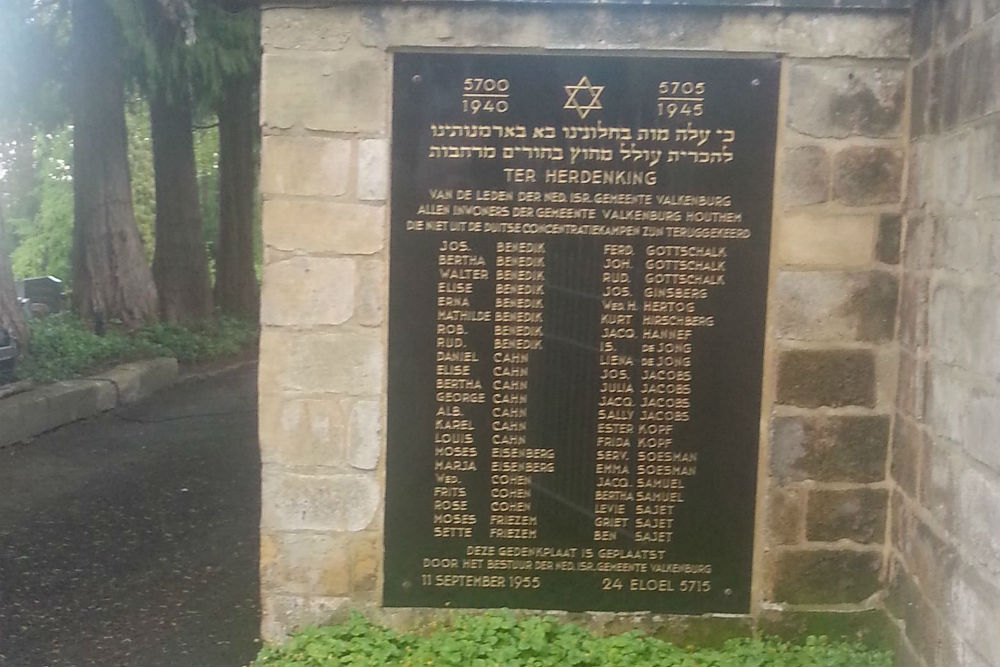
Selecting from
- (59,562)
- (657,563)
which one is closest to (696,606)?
(657,563)

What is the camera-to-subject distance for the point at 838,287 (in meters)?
4.05

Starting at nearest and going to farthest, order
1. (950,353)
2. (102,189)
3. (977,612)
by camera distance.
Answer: (977,612) → (950,353) → (102,189)

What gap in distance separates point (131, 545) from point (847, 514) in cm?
429

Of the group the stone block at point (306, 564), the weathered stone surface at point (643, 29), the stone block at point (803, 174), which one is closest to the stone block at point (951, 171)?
the stone block at point (803, 174)

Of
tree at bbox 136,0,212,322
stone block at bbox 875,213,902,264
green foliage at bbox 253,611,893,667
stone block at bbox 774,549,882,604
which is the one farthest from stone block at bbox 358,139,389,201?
tree at bbox 136,0,212,322

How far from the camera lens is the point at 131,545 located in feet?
20.5

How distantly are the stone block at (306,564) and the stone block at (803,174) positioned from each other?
2.28 m

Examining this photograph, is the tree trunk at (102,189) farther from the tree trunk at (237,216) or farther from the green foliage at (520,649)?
the green foliage at (520,649)

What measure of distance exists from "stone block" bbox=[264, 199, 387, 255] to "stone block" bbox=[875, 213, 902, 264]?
196cm

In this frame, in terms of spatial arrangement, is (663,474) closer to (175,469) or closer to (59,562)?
(59,562)

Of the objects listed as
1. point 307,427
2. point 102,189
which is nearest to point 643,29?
point 307,427

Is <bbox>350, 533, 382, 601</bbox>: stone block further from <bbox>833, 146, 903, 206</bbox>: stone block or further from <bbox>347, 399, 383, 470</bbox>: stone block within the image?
<bbox>833, 146, 903, 206</bbox>: stone block

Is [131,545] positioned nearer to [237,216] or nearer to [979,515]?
[979,515]

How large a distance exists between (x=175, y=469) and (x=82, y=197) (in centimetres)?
626
